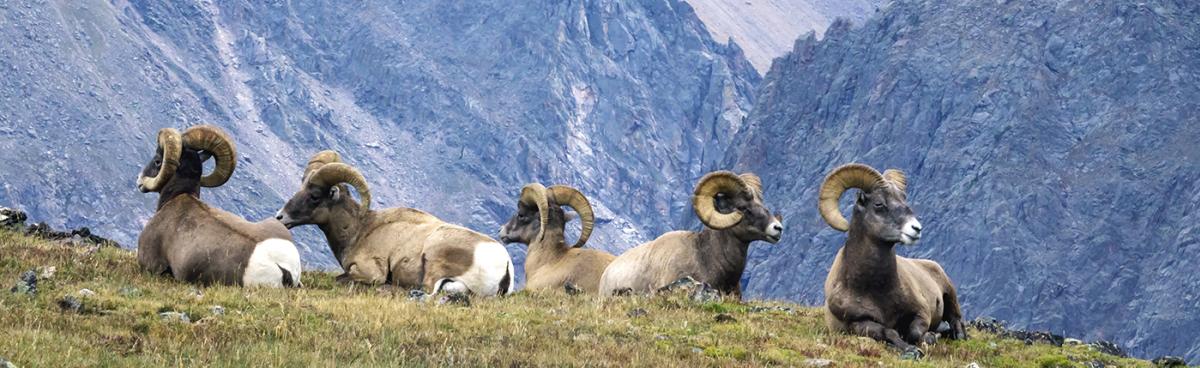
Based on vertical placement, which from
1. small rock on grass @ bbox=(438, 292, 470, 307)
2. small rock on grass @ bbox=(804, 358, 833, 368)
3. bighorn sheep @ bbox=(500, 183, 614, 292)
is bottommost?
bighorn sheep @ bbox=(500, 183, 614, 292)

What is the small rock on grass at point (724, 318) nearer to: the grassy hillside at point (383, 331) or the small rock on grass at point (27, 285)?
the grassy hillside at point (383, 331)

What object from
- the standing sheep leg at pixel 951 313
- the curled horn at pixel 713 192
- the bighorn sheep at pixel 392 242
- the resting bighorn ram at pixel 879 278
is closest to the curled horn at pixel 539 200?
the curled horn at pixel 713 192

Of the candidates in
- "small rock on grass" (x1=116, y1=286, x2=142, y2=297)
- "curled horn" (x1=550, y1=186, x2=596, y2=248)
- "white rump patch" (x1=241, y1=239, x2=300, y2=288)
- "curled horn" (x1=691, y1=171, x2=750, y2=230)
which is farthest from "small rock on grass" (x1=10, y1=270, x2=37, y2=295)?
"curled horn" (x1=550, y1=186, x2=596, y2=248)

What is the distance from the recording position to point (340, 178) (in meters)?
→ 23.1

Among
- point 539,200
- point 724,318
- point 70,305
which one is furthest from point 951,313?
point 70,305

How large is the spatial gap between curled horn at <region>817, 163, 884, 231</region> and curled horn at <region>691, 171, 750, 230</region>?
12.5ft

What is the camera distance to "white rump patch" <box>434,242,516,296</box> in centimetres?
2073

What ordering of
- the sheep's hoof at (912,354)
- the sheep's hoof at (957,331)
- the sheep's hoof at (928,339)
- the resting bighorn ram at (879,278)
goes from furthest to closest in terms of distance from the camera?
the sheep's hoof at (957,331), the resting bighorn ram at (879,278), the sheep's hoof at (928,339), the sheep's hoof at (912,354)

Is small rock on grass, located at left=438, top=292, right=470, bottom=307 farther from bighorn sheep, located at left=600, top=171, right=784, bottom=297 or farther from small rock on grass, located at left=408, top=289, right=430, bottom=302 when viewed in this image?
bighorn sheep, located at left=600, top=171, right=784, bottom=297

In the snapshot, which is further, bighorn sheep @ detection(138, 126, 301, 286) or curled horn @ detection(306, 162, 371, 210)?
curled horn @ detection(306, 162, 371, 210)

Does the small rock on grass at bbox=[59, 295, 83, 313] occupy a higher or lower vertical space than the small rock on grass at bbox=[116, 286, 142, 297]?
higher

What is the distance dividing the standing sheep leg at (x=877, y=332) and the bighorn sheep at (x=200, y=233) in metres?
6.70

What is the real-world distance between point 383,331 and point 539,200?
13.8 m

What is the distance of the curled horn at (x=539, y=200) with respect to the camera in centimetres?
2809
